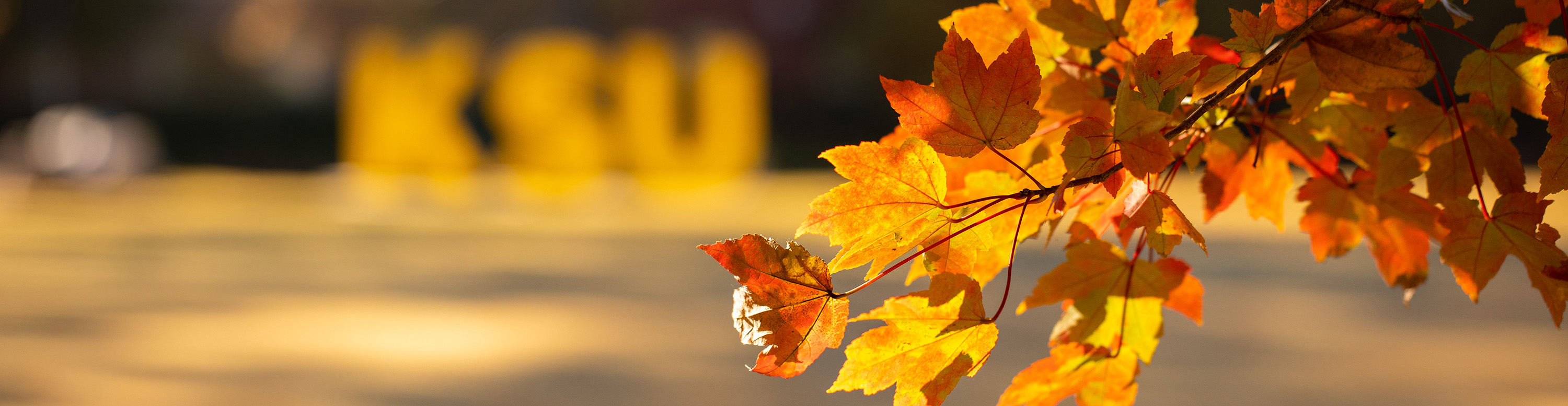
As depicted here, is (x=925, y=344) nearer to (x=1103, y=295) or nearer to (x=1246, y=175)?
(x=1103, y=295)

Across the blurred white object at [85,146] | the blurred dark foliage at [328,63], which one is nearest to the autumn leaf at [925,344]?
the blurred white object at [85,146]

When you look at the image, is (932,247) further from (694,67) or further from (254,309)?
(694,67)

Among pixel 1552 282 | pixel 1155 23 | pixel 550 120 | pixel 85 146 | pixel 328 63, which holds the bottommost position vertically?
pixel 1552 282

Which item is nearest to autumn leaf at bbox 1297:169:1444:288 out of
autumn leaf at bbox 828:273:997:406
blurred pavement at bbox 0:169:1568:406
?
autumn leaf at bbox 828:273:997:406

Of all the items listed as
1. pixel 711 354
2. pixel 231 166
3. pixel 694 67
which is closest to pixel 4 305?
pixel 711 354

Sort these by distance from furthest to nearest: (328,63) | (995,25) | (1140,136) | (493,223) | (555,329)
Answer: (328,63)
(493,223)
(555,329)
(995,25)
(1140,136)

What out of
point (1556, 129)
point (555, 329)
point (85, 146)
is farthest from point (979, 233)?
point (85, 146)
